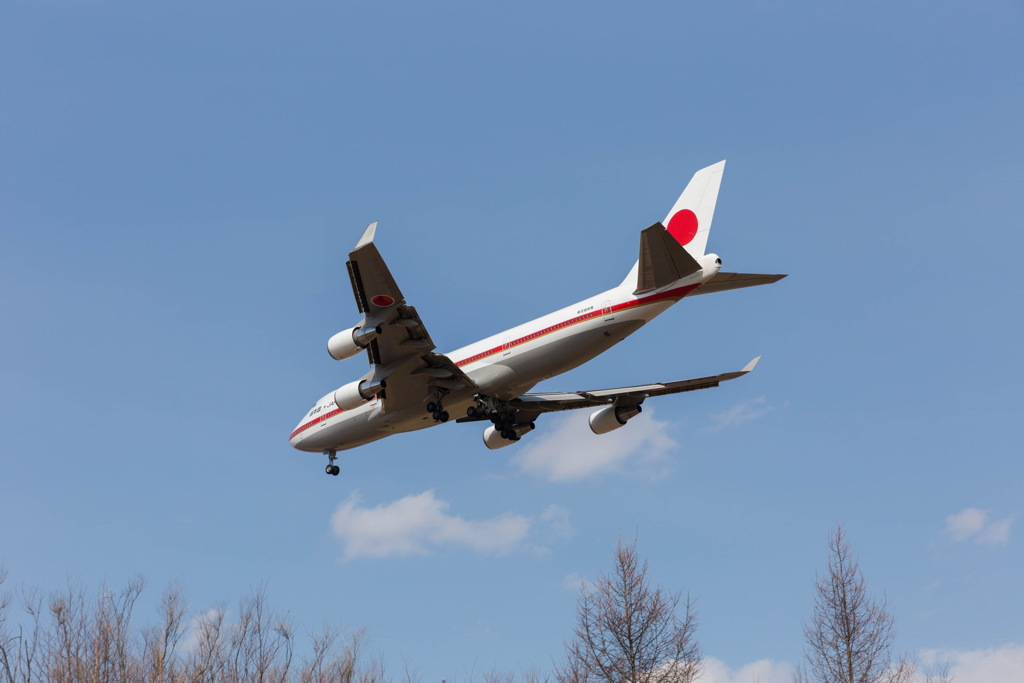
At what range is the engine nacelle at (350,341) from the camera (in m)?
31.3

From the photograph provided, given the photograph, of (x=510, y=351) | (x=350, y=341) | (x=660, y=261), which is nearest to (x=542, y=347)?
(x=510, y=351)

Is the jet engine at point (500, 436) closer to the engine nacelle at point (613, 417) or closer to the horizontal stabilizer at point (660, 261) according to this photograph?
the engine nacelle at point (613, 417)

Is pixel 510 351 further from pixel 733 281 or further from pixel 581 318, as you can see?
pixel 733 281

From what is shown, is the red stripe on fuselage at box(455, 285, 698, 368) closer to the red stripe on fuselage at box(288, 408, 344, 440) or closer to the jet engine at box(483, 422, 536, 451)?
the jet engine at box(483, 422, 536, 451)

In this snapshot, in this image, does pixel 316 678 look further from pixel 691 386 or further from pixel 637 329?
pixel 691 386

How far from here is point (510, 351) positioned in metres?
34.2

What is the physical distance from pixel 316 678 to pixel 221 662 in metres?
2.48

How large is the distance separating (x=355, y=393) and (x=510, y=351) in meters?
5.29

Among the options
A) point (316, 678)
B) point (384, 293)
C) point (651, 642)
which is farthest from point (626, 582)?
point (384, 293)

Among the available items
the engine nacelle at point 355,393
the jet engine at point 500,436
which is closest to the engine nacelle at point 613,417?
the jet engine at point 500,436

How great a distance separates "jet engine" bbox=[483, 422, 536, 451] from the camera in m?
38.4

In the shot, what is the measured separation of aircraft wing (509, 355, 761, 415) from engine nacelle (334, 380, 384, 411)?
576 centimetres

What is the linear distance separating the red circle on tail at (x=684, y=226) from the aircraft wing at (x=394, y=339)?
8.26 m

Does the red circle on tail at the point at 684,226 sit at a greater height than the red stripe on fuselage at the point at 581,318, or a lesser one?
greater
